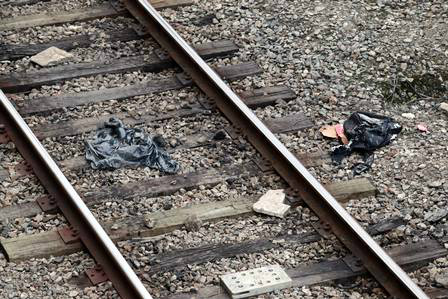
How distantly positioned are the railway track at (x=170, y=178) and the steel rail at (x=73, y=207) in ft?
0.03

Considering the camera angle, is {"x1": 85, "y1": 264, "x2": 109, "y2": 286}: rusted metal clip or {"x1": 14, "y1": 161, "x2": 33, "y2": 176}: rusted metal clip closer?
{"x1": 85, "y1": 264, "x2": 109, "y2": 286}: rusted metal clip

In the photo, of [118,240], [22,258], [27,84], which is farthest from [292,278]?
[27,84]

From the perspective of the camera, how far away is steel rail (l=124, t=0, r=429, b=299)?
306 inches

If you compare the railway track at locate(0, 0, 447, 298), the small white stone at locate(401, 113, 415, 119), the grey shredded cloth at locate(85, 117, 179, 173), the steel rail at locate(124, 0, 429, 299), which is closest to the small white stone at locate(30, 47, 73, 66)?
the railway track at locate(0, 0, 447, 298)

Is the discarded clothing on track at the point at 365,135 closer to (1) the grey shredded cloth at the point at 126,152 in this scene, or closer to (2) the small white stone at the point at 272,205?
(2) the small white stone at the point at 272,205

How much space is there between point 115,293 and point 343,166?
7.96 feet

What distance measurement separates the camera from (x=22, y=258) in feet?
26.1

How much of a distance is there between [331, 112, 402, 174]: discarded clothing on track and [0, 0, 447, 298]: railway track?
0.64 ft

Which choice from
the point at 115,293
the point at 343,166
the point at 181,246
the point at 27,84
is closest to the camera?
the point at 115,293

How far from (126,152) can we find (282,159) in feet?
4.15

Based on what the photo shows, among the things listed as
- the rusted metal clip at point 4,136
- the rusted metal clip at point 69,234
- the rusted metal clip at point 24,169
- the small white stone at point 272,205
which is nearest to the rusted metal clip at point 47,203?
the rusted metal clip at point 69,234

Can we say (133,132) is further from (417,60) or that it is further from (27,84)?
(417,60)

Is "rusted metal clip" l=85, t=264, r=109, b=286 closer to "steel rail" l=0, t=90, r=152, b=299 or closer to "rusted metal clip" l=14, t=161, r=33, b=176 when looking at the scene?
"steel rail" l=0, t=90, r=152, b=299

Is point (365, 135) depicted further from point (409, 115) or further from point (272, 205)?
point (272, 205)
